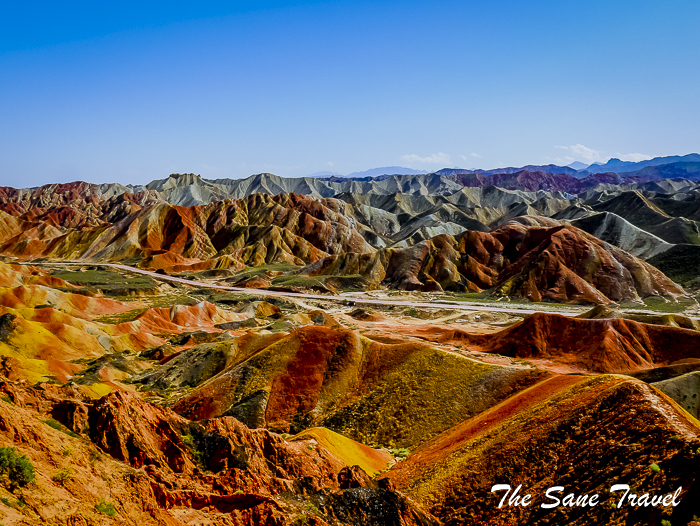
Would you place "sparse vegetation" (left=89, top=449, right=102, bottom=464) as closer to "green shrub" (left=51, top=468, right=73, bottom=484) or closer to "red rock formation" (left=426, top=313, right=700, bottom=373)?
"green shrub" (left=51, top=468, right=73, bottom=484)

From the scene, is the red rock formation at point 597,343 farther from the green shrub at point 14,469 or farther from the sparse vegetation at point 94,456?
the green shrub at point 14,469

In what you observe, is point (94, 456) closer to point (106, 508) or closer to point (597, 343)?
point (106, 508)

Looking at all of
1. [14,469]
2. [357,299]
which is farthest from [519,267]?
[14,469]

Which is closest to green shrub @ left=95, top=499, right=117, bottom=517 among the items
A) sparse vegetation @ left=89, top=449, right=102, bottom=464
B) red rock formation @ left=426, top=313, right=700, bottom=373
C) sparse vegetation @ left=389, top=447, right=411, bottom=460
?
sparse vegetation @ left=89, top=449, right=102, bottom=464

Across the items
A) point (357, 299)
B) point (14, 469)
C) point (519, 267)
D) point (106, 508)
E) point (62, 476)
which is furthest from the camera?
point (519, 267)

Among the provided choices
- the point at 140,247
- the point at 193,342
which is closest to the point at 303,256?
the point at 140,247

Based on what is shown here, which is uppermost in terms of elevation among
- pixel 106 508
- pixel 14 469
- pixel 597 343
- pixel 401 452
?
pixel 14 469

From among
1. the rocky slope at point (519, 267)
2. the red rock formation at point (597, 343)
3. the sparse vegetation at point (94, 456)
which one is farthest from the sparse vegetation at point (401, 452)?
the rocky slope at point (519, 267)
